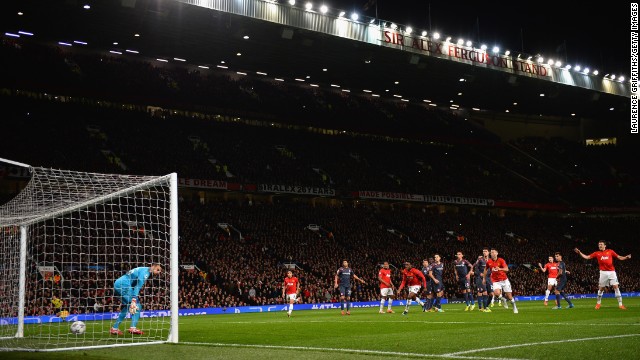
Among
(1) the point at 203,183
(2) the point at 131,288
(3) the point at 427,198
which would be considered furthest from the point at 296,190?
(2) the point at 131,288

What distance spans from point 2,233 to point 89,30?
25684 millimetres

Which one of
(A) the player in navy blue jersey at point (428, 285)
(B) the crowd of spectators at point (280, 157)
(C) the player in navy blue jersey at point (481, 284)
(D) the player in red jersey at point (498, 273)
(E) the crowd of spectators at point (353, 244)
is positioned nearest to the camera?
(D) the player in red jersey at point (498, 273)

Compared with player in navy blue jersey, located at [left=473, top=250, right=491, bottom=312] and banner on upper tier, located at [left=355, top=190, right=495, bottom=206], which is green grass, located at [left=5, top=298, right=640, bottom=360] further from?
banner on upper tier, located at [left=355, top=190, right=495, bottom=206]

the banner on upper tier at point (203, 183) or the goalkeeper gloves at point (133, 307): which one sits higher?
the banner on upper tier at point (203, 183)

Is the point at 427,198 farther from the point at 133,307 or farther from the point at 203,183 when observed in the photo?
the point at 133,307

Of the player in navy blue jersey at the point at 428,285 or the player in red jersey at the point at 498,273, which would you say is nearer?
the player in red jersey at the point at 498,273

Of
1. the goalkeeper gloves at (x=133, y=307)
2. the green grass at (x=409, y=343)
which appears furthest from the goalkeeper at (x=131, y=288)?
the green grass at (x=409, y=343)

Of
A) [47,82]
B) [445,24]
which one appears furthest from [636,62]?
[47,82]

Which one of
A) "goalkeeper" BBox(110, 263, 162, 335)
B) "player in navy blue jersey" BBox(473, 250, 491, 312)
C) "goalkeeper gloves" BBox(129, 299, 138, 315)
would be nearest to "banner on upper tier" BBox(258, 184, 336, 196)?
"player in navy blue jersey" BBox(473, 250, 491, 312)

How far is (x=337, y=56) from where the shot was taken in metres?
41.6

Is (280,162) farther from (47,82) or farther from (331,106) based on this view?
(47,82)

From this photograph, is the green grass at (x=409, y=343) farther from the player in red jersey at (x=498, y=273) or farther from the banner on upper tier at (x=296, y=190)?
the banner on upper tier at (x=296, y=190)

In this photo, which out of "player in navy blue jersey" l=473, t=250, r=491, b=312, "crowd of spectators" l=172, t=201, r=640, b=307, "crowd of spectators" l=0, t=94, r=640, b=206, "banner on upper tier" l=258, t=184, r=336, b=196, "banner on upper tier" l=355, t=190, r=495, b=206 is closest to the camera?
"player in navy blue jersey" l=473, t=250, r=491, b=312

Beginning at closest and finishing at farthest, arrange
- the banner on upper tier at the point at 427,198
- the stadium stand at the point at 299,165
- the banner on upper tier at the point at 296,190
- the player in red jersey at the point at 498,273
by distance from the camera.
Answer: the player in red jersey at the point at 498,273 → the stadium stand at the point at 299,165 → the banner on upper tier at the point at 296,190 → the banner on upper tier at the point at 427,198
